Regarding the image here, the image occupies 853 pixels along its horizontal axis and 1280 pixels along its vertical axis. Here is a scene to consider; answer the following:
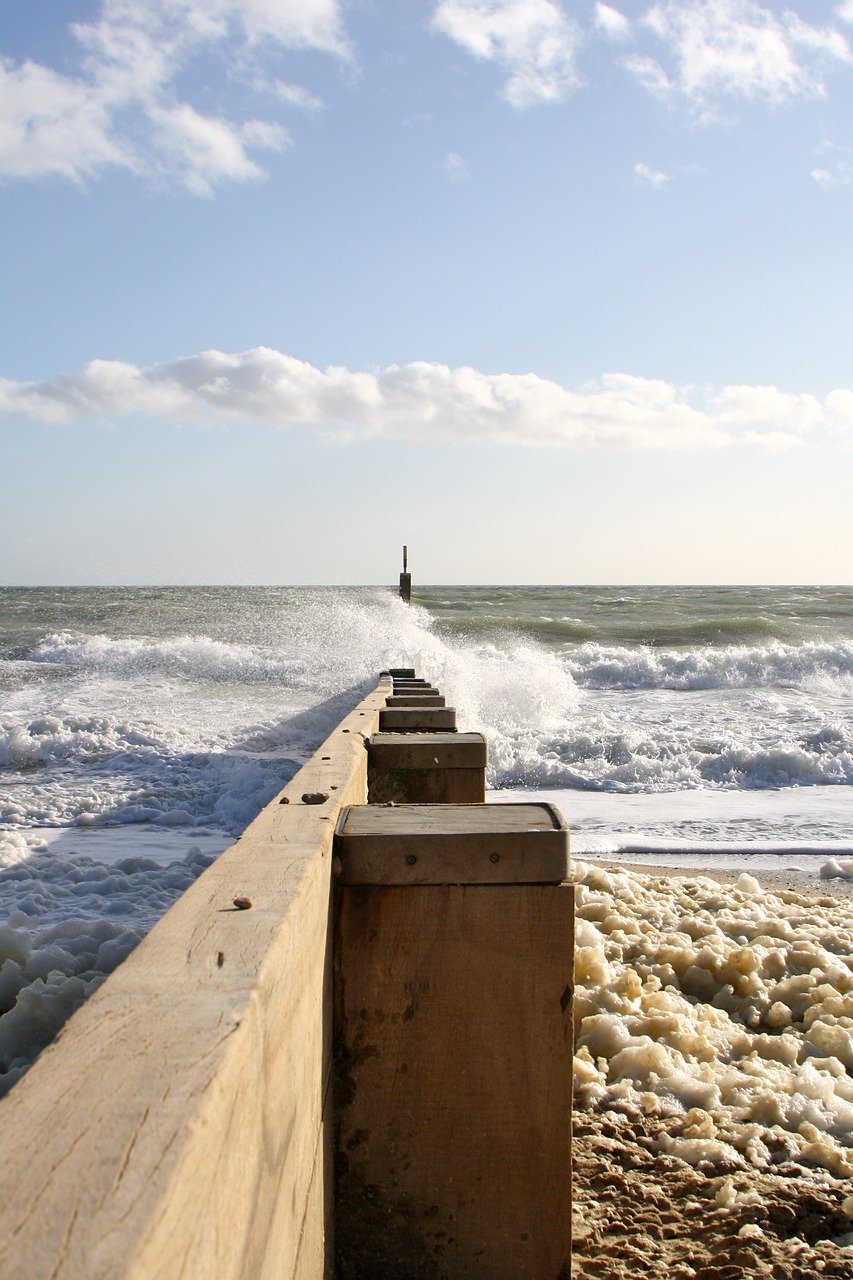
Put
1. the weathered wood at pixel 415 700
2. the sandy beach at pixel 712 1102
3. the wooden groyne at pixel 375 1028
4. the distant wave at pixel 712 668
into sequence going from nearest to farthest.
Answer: the wooden groyne at pixel 375 1028 → the sandy beach at pixel 712 1102 → the weathered wood at pixel 415 700 → the distant wave at pixel 712 668

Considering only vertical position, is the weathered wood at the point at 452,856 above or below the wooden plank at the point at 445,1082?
above

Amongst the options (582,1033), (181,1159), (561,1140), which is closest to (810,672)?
(582,1033)

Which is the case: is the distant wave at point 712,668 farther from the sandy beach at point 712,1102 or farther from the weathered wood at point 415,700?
the sandy beach at point 712,1102

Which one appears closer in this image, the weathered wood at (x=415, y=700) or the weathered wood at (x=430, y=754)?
the weathered wood at (x=430, y=754)

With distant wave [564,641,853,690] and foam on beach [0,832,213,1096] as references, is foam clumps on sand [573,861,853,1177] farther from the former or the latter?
distant wave [564,641,853,690]

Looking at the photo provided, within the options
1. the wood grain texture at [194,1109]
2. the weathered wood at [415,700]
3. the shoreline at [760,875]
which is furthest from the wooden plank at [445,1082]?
the weathered wood at [415,700]

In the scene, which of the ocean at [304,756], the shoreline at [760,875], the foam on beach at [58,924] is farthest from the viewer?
the shoreline at [760,875]

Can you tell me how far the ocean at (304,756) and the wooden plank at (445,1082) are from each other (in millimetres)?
1119

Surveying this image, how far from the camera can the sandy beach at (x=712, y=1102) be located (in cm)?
208

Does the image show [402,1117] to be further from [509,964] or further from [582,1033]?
[582,1033]

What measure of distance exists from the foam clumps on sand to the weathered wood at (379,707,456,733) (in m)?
0.97

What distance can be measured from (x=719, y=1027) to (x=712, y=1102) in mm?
460

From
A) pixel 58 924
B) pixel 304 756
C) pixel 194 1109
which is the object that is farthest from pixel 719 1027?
pixel 304 756

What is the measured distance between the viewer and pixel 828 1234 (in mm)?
2104
